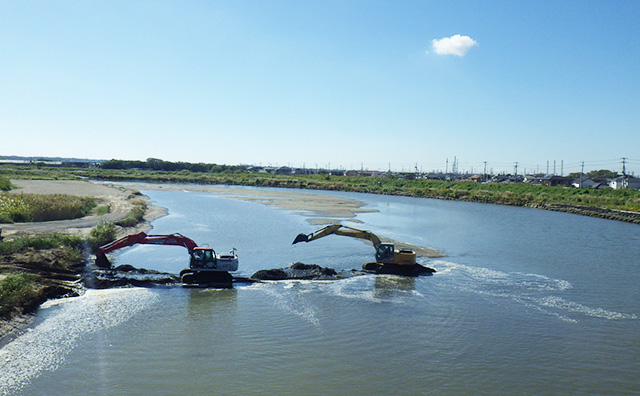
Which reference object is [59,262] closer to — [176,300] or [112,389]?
[176,300]

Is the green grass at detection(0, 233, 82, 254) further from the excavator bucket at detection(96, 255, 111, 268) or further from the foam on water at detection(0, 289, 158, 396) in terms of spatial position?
the foam on water at detection(0, 289, 158, 396)

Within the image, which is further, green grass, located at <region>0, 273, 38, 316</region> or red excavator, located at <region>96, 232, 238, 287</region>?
red excavator, located at <region>96, 232, 238, 287</region>

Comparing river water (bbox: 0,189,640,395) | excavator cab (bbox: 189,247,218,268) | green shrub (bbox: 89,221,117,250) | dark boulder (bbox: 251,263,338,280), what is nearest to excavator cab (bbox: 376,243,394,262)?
river water (bbox: 0,189,640,395)

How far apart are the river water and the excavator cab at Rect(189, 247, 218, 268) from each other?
1154mm

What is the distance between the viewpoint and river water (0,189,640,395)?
12.8 m

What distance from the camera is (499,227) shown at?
4800cm

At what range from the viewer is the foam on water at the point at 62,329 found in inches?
504

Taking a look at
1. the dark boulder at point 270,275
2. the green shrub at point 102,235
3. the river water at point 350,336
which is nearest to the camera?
Answer: the river water at point 350,336

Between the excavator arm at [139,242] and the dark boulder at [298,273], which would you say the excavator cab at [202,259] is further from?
the dark boulder at [298,273]

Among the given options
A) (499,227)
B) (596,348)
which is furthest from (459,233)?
(596,348)

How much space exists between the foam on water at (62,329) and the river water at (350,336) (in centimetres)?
5

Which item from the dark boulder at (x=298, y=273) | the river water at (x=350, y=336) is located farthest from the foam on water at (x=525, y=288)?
the dark boulder at (x=298, y=273)

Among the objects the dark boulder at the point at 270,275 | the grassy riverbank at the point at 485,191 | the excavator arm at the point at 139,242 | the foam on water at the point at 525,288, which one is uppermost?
the grassy riverbank at the point at 485,191

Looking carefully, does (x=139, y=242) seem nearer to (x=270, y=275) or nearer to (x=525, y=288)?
(x=270, y=275)
